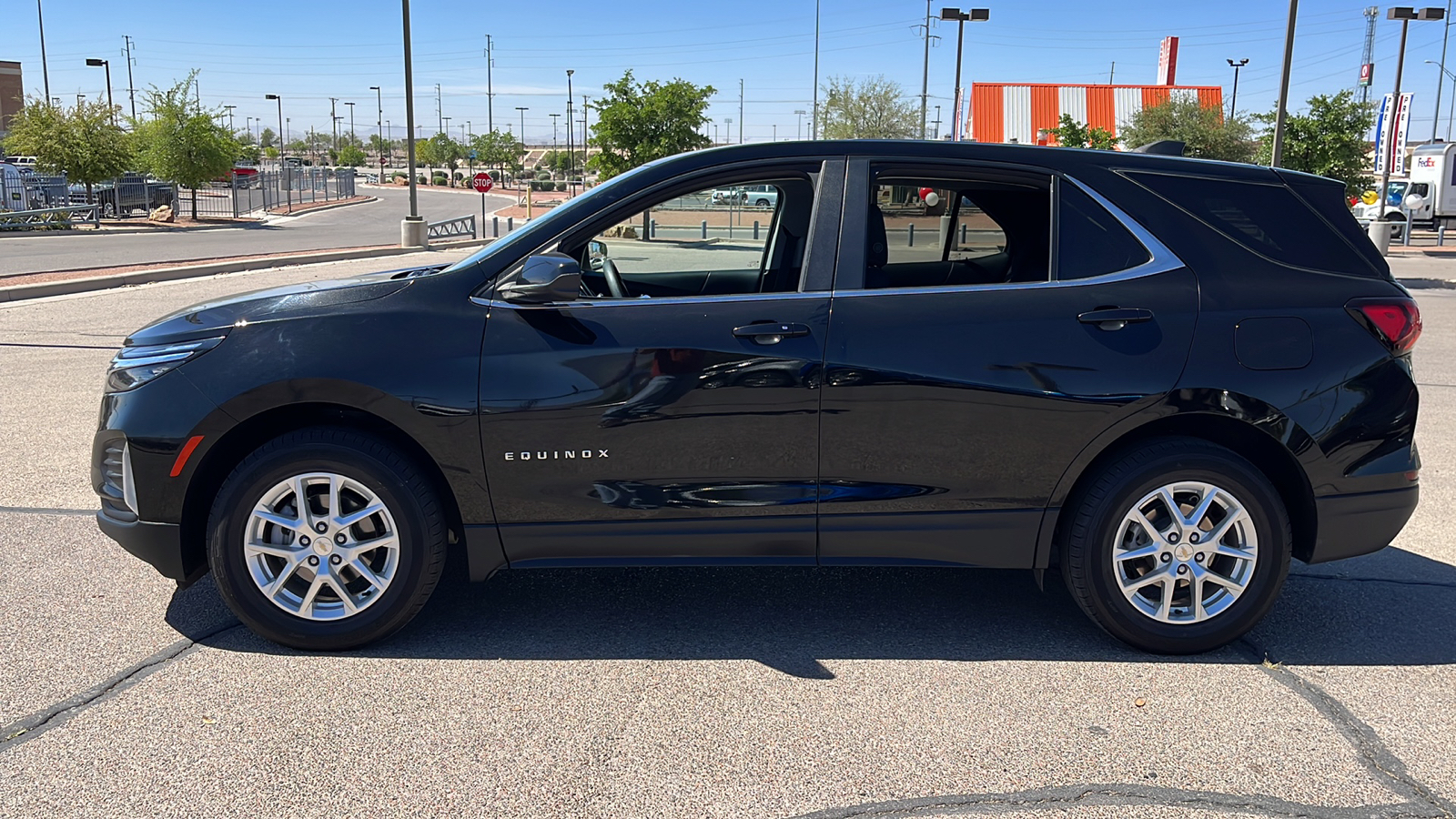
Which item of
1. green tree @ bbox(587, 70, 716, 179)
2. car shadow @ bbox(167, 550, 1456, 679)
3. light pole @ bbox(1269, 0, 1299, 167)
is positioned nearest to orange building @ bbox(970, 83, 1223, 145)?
green tree @ bbox(587, 70, 716, 179)

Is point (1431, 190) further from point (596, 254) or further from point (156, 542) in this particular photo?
point (156, 542)

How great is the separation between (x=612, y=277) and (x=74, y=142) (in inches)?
1526

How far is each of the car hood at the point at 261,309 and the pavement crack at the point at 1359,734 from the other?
3355 mm

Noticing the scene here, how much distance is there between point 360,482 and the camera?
3873mm

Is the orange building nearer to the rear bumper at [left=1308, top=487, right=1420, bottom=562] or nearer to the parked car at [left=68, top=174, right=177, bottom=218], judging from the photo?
the parked car at [left=68, top=174, right=177, bottom=218]

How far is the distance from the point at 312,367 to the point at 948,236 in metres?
2.43

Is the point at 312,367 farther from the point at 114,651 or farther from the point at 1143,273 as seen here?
the point at 1143,273

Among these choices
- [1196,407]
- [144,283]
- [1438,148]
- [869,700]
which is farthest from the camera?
[1438,148]

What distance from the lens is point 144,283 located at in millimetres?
17703

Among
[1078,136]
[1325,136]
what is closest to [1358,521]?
[1325,136]

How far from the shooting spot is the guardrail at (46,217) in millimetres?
29688

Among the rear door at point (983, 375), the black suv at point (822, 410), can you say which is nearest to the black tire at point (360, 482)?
the black suv at point (822, 410)

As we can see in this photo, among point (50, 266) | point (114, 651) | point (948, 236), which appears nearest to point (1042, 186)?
point (948, 236)

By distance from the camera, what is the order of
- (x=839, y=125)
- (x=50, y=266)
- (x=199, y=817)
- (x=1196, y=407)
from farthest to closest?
(x=839, y=125), (x=50, y=266), (x=1196, y=407), (x=199, y=817)
